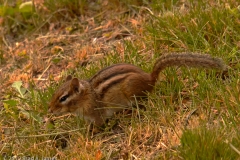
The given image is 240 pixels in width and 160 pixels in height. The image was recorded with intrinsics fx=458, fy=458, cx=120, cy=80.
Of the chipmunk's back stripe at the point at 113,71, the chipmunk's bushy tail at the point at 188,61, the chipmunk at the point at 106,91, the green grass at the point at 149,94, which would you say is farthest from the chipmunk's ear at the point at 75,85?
the chipmunk's bushy tail at the point at 188,61

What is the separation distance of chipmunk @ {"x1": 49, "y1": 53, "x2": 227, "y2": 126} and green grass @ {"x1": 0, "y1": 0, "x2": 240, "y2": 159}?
0.11m

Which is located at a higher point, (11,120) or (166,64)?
(166,64)

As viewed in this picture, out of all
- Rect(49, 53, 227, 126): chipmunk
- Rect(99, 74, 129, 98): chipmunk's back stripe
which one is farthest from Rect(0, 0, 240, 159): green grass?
Rect(99, 74, 129, 98): chipmunk's back stripe

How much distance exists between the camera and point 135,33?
5.87m

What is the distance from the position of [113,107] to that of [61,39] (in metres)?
2.45

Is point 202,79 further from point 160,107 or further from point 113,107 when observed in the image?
point 113,107

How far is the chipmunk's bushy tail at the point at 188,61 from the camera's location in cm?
396

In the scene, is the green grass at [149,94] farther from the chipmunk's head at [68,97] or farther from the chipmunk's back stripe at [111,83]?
the chipmunk's back stripe at [111,83]

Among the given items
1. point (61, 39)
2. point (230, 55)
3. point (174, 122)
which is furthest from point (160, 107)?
point (61, 39)

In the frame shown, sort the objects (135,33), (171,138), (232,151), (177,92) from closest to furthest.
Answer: (232,151) < (171,138) < (177,92) < (135,33)

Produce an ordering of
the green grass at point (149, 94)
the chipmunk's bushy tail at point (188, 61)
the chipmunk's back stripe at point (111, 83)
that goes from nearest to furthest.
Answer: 1. the green grass at point (149, 94)
2. the chipmunk's bushy tail at point (188, 61)
3. the chipmunk's back stripe at point (111, 83)

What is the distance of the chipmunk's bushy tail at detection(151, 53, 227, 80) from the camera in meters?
3.96

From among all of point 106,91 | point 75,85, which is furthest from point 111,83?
point 75,85

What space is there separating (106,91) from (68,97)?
1.22 ft
